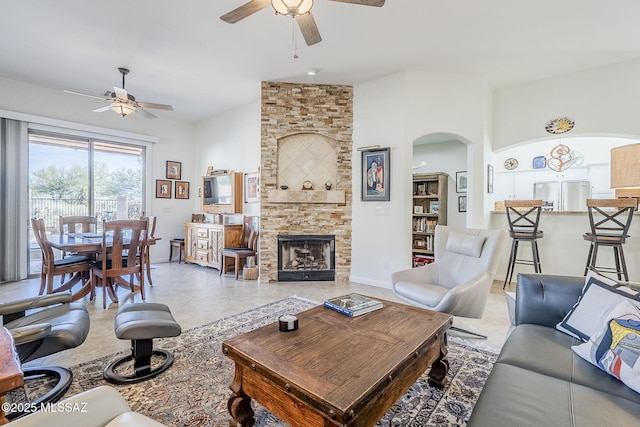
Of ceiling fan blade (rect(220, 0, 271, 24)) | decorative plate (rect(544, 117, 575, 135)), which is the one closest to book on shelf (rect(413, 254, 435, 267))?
decorative plate (rect(544, 117, 575, 135))

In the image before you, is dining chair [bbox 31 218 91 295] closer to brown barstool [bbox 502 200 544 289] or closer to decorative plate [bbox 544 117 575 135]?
brown barstool [bbox 502 200 544 289]

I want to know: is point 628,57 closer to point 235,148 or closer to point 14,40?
point 235,148

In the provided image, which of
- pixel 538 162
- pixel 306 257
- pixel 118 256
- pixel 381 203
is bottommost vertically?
pixel 306 257

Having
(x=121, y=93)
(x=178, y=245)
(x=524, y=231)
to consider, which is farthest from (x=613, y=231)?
(x=178, y=245)

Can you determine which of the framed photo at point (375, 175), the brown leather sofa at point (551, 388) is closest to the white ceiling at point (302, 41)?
the framed photo at point (375, 175)

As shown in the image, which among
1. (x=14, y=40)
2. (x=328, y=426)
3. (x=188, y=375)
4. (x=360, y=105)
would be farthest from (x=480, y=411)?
(x=14, y=40)

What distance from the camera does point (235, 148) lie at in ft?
19.1

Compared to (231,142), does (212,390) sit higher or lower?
lower

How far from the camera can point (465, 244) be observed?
2922 millimetres

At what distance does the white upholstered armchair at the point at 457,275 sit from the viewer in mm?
2395

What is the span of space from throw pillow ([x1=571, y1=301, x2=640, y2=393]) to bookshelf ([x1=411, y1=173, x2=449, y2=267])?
407 centimetres

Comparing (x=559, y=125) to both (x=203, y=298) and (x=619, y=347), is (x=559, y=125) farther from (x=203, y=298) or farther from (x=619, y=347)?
(x=203, y=298)

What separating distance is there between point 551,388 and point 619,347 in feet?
1.24

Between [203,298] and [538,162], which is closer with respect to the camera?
[203,298]
